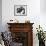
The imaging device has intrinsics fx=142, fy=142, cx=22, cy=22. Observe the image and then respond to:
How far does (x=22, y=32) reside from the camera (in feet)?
18.3

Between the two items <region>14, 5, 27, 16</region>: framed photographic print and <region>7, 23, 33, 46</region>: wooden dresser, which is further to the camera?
<region>14, 5, 27, 16</region>: framed photographic print

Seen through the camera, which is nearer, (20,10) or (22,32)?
(22,32)

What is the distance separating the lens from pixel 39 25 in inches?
221

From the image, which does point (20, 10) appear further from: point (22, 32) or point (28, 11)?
point (22, 32)

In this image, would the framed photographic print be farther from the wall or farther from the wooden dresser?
the wooden dresser

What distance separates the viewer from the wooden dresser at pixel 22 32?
216 inches

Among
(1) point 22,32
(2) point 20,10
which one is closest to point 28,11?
(2) point 20,10

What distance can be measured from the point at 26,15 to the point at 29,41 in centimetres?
104

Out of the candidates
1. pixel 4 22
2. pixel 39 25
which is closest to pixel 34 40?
pixel 39 25

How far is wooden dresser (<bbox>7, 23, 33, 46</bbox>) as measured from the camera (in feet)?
18.0

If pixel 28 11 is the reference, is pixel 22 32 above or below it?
below

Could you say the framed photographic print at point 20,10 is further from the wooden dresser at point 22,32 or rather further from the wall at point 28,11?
the wooden dresser at point 22,32

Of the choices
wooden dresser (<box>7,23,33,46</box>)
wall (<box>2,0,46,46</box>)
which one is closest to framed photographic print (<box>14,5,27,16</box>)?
wall (<box>2,0,46,46</box>)

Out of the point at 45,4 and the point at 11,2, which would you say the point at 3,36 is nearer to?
the point at 11,2
